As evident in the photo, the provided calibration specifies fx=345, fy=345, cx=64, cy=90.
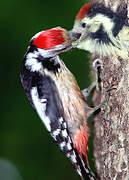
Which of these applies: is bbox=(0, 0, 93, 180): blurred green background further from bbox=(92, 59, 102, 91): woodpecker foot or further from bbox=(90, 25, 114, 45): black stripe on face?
bbox=(90, 25, 114, 45): black stripe on face

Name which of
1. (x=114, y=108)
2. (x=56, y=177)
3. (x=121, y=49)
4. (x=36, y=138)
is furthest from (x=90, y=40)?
(x=56, y=177)

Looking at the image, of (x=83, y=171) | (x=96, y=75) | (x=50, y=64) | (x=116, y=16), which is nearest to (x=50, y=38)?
(x=50, y=64)

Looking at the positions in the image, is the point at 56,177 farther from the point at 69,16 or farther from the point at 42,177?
the point at 69,16

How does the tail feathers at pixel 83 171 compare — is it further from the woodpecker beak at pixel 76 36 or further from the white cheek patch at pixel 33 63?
the woodpecker beak at pixel 76 36

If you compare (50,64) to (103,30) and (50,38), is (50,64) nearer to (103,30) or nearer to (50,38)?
(50,38)

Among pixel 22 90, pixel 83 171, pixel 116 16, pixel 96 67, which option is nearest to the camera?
pixel 116 16

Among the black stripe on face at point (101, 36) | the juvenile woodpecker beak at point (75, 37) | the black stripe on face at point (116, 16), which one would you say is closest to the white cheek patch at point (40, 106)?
the juvenile woodpecker beak at point (75, 37)

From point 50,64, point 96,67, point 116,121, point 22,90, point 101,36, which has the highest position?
point 101,36
